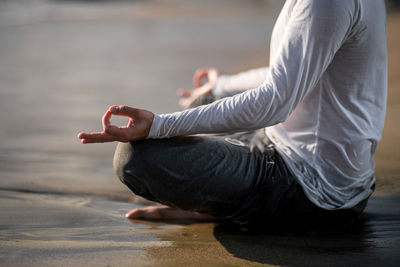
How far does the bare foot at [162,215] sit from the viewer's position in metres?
1.90

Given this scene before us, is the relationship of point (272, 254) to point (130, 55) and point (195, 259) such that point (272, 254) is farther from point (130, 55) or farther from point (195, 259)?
point (130, 55)

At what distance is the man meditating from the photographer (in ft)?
4.86

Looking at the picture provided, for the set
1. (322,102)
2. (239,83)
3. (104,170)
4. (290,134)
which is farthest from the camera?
(104,170)

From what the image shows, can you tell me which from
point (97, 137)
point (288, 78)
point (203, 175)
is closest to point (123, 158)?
Answer: point (97, 137)

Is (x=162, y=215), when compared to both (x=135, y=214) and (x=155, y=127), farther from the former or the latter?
(x=155, y=127)

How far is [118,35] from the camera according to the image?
302 inches

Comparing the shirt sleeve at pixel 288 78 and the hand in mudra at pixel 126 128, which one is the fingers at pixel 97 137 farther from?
the shirt sleeve at pixel 288 78

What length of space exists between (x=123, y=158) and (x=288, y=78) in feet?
1.77

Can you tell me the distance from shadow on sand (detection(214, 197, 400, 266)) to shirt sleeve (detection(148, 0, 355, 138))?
0.38 meters

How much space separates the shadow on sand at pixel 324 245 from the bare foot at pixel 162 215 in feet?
0.35

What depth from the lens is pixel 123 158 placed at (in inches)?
61.6

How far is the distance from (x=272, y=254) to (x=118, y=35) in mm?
6499

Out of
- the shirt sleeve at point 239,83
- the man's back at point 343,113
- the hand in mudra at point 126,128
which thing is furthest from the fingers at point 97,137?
the shirt sleeve at point 239,83

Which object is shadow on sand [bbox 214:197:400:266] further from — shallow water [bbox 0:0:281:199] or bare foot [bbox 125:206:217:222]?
shallow water [bbox 0:0:281:199]
